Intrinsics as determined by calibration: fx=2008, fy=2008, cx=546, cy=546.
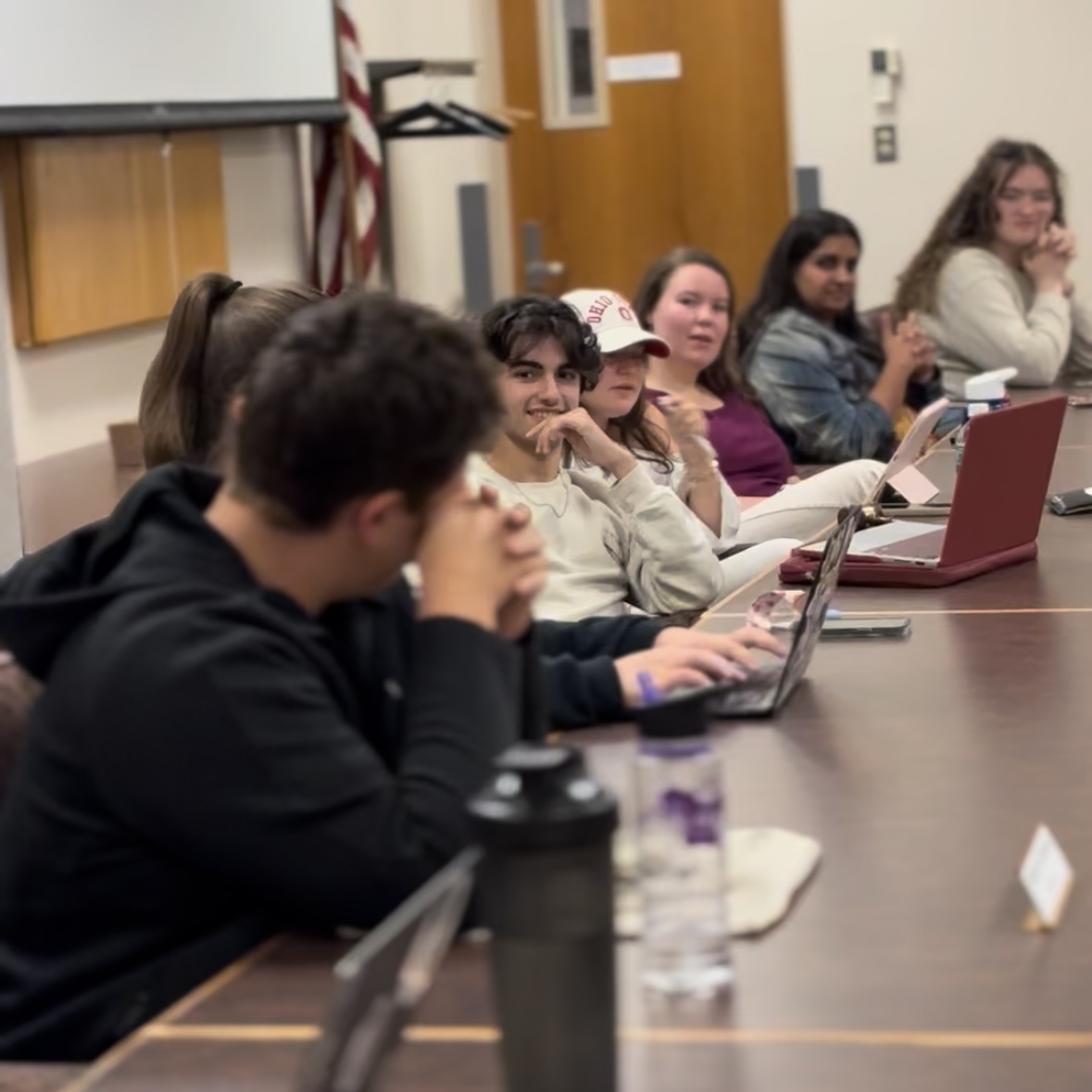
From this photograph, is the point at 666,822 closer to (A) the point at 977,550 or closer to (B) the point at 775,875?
(B) the point at 775,875

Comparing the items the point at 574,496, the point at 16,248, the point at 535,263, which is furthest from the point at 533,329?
the point at 535,263

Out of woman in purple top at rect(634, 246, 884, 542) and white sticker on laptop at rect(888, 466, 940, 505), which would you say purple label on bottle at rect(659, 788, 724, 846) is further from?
woman in purple top at rect(634, 246, 884, 542)

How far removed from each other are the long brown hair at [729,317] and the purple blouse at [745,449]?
32 millimetres

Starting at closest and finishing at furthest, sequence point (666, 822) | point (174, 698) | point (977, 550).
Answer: point (666, 822) < point (174, 698) < point (977, 550)

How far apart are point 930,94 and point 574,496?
429 cm

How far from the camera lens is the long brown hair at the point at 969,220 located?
17.8 ft

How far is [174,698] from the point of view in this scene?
1323 mm

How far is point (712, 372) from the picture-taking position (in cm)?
431

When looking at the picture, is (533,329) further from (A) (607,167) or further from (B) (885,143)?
(B) (885,143)

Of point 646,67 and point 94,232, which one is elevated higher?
→ point 646,67

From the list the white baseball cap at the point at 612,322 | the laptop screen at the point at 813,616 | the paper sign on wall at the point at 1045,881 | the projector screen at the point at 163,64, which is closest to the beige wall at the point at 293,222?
the projector screen at the point at 163,64

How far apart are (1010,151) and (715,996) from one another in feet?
14.9

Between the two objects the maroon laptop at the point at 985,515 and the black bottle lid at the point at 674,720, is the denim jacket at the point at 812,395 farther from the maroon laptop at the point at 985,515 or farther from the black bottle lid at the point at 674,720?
the black bottle lid at the point at 674,720

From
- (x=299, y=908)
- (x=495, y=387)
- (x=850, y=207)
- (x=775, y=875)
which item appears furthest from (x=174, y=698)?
(x=850, y=207)
